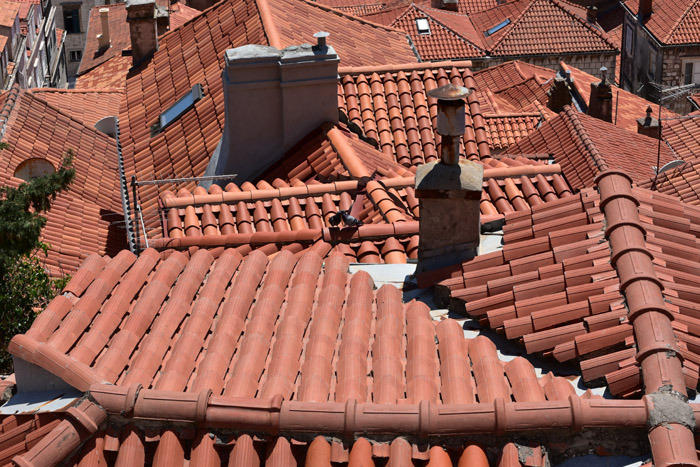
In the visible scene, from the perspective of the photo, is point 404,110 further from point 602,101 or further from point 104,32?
point 104,32

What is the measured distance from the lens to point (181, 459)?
8867 mm

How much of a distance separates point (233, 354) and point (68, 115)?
19.5m

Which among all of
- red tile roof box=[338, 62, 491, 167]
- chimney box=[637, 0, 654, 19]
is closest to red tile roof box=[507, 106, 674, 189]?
red tile roof box=[338, 62, 491, 167]

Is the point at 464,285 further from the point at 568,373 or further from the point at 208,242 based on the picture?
the point at 208,242

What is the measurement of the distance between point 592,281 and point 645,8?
44.7 meters

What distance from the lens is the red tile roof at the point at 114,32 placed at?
39.8 meters

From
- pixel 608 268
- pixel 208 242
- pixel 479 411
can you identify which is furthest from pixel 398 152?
pixel 479 411

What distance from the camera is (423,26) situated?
46.4 meters

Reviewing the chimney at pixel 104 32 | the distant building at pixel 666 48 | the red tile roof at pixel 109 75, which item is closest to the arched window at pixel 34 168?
the red tile roof at pixel 109 75

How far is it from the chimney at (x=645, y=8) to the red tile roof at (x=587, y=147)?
2261 cm

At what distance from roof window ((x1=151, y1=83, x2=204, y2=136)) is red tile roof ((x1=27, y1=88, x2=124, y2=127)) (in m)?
3.60

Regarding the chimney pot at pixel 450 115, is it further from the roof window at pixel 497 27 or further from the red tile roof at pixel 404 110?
the roof window at pixel 497 27

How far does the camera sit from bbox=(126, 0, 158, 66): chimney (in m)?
29.4

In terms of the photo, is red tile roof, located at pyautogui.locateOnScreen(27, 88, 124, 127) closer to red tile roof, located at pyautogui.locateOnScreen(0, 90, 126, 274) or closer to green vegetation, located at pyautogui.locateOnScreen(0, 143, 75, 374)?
red tile roof, located at pyautogui.locateOnScreen(0, 90, 126, 274)
